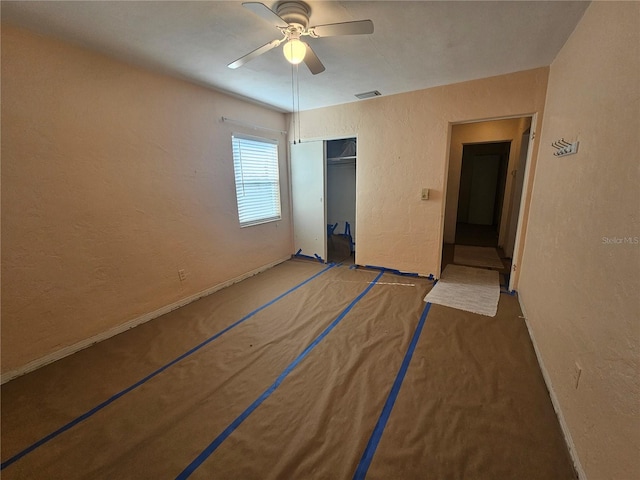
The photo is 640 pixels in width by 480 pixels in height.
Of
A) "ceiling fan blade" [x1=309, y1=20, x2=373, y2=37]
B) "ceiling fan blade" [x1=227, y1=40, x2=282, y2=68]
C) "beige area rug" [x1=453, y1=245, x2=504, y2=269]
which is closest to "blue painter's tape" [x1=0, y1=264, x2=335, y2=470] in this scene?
"ceiling fan blade" [x1=227, y1=40, x2=282, y2=68]

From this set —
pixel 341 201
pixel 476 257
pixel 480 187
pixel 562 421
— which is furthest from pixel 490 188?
pixel 562 421

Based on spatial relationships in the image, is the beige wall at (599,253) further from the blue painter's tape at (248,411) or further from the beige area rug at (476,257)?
the beige area rug at (476,257)

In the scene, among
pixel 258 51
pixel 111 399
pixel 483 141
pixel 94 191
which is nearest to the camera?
pixel 111 399

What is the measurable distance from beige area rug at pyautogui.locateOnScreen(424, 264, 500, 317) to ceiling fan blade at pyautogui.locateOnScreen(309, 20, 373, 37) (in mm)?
2622

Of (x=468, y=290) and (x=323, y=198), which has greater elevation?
(x=323, y=198)

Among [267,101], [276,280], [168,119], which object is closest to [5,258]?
[168,119]

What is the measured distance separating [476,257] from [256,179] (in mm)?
3927

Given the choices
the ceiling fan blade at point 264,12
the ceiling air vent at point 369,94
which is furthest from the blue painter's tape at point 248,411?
the ceiling air vent at point 369,94

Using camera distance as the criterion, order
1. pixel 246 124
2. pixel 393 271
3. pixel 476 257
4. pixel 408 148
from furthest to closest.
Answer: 1. pixel 476 257
2. pixel 393 271
3. pixel 246 124
4. pixel 408 148

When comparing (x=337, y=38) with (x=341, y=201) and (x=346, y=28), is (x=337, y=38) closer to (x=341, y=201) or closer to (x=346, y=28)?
(x=346, y=28)

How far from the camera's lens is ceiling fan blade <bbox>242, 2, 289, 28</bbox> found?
53.8 inches

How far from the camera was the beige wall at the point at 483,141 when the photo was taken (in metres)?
4.70

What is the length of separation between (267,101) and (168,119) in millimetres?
1421

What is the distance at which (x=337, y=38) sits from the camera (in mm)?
2021
